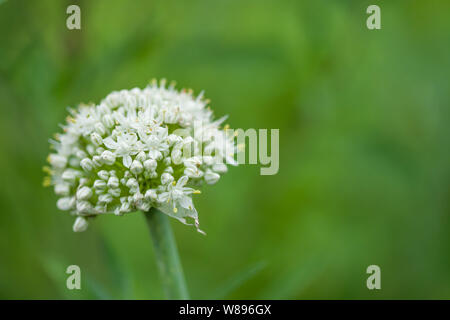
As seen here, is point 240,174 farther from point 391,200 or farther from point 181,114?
point 181,114

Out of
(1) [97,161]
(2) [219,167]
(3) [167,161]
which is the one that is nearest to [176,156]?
(3) [167,161]

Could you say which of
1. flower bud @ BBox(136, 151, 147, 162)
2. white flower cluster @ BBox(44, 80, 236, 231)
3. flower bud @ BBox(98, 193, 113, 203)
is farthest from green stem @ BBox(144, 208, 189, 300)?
flower bud @ BBox(136, 151, 147, 162)

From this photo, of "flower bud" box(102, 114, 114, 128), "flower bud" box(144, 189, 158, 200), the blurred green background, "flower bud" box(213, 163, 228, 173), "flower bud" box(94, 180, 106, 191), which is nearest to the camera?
"flower bud" box(144, 189, 158, 200)

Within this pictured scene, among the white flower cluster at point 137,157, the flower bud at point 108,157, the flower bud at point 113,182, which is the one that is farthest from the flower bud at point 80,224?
the flower bud at point 108,157

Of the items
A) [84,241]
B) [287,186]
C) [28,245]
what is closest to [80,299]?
[84,241]

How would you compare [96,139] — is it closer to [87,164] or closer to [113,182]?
[87,164]

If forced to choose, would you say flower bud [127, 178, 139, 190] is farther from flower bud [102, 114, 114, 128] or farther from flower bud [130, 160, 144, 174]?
flower bud [102, 114, 114, 128]
